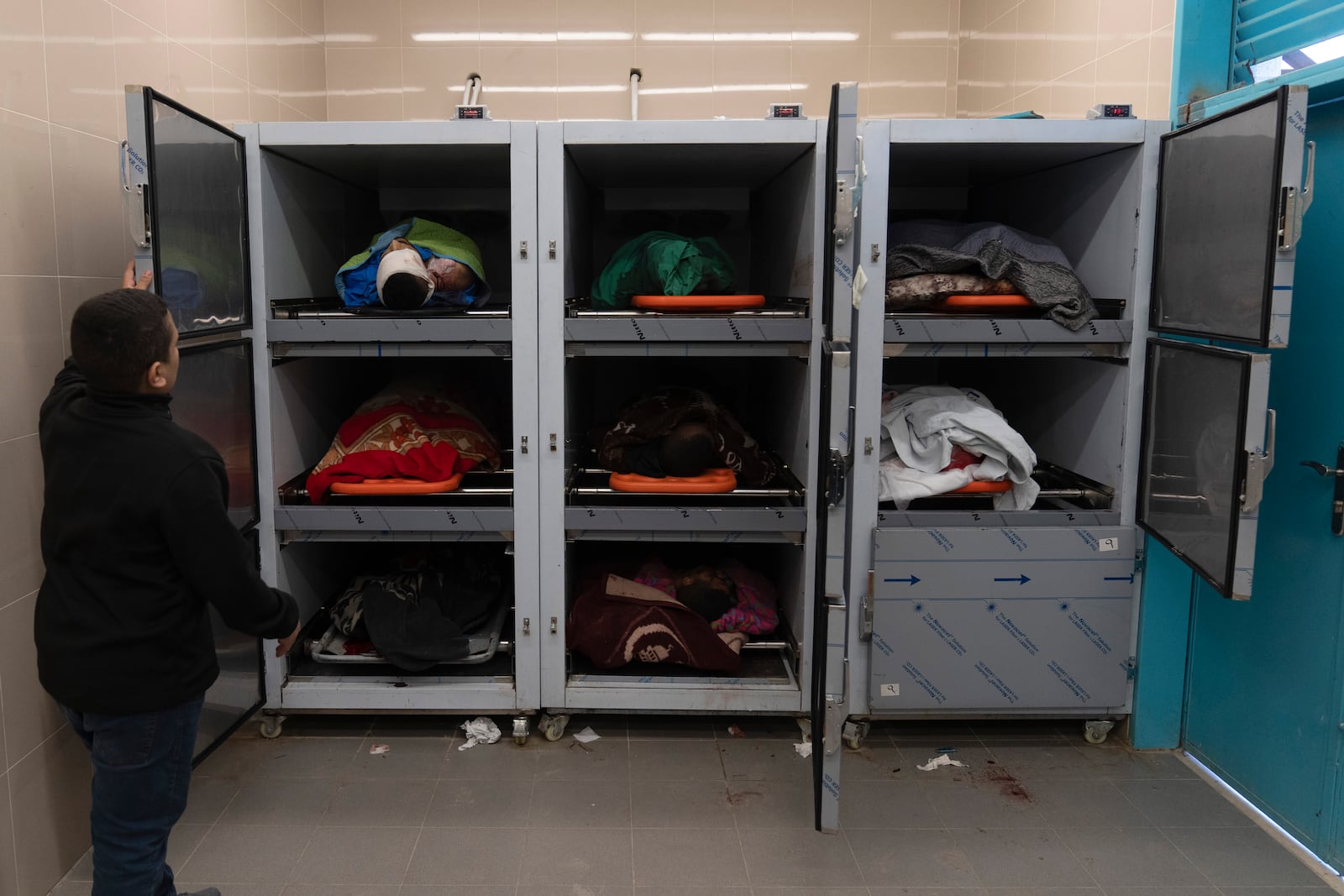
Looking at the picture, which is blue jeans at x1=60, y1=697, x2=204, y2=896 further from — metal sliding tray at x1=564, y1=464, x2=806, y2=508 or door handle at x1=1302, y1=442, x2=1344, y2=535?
door handle at x1=1302, y1=442, x2=1344, y2=535

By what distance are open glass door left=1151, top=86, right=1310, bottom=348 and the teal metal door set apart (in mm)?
228

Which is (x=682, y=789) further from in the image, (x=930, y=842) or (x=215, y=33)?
(x=215, y=33)

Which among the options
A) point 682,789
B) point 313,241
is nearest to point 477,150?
point 313,241

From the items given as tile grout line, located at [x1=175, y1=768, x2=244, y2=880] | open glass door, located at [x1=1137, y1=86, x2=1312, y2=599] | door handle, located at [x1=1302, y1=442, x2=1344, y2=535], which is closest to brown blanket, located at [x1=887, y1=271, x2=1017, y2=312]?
open glass door, located at [x1=1137, y1=86, x2=1312, y2=599]

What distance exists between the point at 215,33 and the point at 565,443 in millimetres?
1546

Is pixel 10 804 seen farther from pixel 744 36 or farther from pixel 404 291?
pixel 744 36

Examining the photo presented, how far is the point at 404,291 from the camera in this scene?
254 cm

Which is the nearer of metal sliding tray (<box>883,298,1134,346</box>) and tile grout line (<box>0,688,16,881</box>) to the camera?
tile grout line (<box>0,688,16,881</box>)

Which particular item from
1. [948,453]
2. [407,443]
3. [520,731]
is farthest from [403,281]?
[948,453]

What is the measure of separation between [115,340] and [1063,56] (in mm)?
Answer: 2757

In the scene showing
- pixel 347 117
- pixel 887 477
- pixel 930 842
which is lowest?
pixel 930 842

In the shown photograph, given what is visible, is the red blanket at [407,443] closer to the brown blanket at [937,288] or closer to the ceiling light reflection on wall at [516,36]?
the brown blanket at [937,288]

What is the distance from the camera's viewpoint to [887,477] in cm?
262

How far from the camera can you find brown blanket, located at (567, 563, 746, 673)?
2.71 meters
